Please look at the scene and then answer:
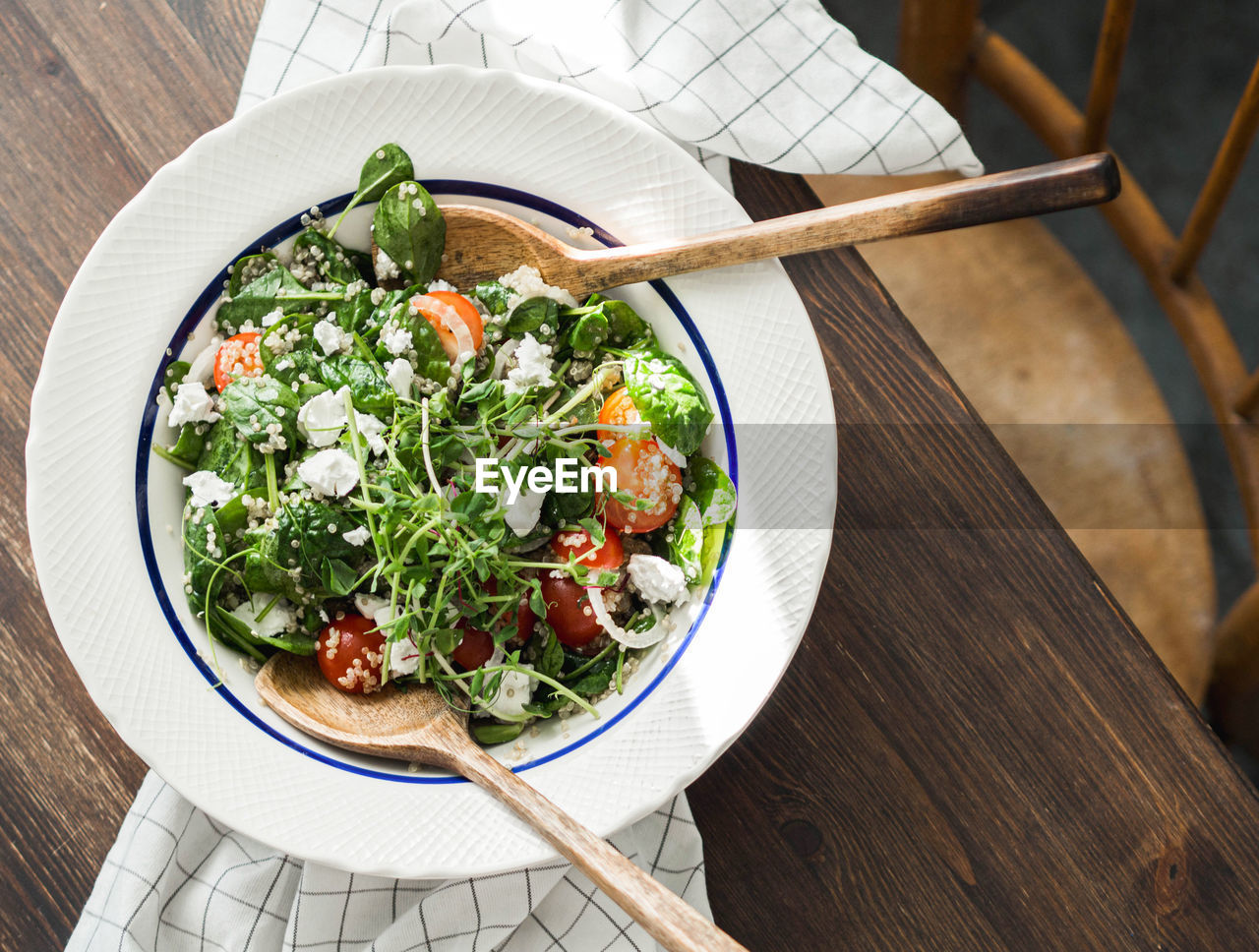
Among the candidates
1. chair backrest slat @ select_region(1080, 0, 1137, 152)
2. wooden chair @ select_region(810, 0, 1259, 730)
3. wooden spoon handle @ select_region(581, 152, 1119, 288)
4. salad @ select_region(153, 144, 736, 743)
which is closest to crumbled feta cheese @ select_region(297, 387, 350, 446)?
salad @ select_region(153, 144, 736, 743)

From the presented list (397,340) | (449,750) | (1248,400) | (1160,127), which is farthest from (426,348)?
(1160,127)

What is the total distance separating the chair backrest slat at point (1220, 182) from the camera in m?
1.44

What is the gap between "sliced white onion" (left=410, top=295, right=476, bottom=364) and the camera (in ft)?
4.08

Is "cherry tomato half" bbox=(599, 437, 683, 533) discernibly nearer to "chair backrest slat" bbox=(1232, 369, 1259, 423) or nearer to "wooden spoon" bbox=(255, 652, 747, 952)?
"wooden spoon" bbox=(255, 652, 747, 952)

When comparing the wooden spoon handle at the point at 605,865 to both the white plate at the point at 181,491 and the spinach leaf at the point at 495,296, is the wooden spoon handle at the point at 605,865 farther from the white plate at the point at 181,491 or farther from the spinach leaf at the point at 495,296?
the spinach leaf at the point at 495,296

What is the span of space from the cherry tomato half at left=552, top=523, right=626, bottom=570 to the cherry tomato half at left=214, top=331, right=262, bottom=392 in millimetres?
404

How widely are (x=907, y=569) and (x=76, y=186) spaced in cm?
125

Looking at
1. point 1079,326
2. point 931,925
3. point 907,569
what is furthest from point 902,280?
point 931,925

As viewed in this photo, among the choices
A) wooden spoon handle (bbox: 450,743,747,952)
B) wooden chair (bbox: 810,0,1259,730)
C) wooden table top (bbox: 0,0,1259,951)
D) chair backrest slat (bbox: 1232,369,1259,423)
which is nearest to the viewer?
wooden spoon handle (bbox: 450,743,747,952)

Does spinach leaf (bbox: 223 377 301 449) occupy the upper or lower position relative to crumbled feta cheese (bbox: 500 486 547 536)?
upper

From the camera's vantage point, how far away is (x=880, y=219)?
119 cm

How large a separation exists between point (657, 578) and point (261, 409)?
488mm

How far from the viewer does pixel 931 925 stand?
1.40 metres

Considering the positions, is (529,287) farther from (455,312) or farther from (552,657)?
(552,657)
